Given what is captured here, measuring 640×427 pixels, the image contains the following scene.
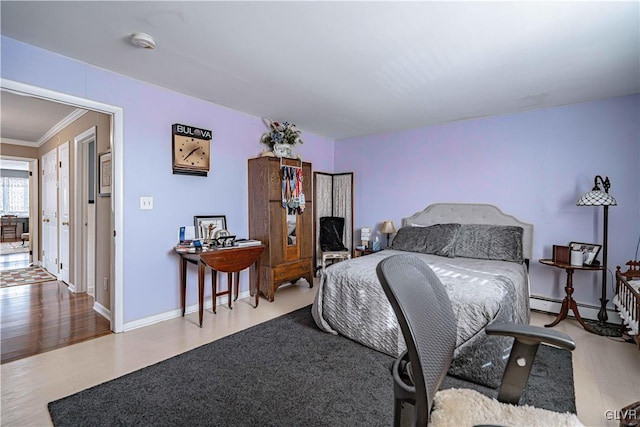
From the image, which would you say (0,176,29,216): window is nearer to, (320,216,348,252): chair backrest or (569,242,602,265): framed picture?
(320,216,348,252): chair backrest

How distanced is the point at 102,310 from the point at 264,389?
2.30 m

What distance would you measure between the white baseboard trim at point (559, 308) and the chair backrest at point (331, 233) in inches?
99.5

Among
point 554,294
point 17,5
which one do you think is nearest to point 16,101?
point 17,5

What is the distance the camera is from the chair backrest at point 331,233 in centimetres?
489

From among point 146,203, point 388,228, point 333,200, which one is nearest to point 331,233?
point 333,200

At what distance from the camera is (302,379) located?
201cm

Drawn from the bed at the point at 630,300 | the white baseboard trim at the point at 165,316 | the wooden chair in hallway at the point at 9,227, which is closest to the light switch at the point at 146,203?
the white baseboard trim at the point at 165,316

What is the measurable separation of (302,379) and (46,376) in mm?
1711

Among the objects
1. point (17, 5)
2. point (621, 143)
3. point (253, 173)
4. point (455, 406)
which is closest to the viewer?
point (455, 406)

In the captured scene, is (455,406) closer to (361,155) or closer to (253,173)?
(253,173)

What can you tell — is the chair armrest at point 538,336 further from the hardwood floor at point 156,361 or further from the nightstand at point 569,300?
the nightstand at point 569,300

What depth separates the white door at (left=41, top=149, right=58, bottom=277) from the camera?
4.62 metres

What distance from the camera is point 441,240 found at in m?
3.58

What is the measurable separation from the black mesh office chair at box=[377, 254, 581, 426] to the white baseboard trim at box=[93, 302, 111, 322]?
315 centimetres
